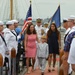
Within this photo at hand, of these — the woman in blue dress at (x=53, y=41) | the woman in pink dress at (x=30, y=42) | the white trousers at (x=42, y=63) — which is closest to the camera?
the white trousers at (x=42, y=63)

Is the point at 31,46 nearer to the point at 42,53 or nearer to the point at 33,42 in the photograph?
the point at 33,42

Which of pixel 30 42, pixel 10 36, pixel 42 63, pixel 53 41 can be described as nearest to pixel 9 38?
pixel 10 36

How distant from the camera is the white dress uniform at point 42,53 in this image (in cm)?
1005

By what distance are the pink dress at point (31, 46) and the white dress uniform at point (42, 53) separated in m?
0.17

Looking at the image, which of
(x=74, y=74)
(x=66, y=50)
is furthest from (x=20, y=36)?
(x=66, y=50)

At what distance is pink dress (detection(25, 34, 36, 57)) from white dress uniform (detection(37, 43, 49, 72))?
0.17 meters

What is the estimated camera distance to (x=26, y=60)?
1058 centimetres

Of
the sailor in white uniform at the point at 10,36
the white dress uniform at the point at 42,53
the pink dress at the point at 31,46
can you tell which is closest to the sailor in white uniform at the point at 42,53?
the white dress uniform at the point at 42,53

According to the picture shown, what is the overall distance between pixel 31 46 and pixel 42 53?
1.58ft

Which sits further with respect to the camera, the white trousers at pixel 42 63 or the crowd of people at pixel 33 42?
the white trousers at pixel 42 63

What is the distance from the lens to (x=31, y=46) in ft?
33.8

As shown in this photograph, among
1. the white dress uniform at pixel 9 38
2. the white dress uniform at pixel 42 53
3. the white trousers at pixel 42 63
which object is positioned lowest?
the white trousers at pixel 42 63

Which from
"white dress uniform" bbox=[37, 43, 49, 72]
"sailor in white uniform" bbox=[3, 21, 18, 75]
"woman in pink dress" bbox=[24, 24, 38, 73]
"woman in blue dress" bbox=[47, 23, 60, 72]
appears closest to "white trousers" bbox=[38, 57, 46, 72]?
"white dress uniform" bbox=[37, 43, 49, 72]

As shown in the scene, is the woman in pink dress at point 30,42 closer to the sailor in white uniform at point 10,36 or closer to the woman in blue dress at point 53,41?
the woman in blue dress at point 53,41
